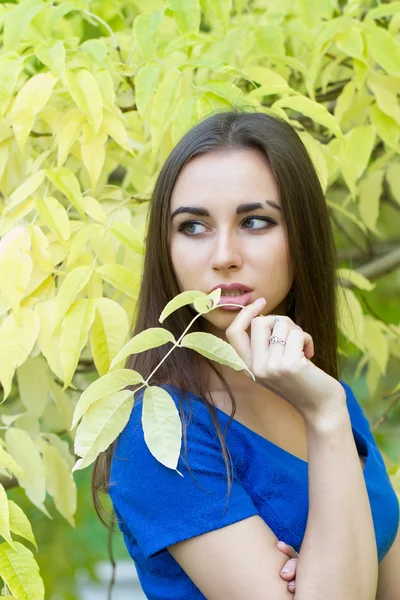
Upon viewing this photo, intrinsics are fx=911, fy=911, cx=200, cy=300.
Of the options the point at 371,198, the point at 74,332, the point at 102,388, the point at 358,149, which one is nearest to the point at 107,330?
the point at 74,332

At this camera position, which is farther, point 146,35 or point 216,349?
point 146,35

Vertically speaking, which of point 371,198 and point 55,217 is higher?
point 55,217

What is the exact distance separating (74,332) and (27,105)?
38 centimetres

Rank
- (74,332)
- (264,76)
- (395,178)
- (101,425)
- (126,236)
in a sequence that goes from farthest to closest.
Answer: (395,178) < (264,76) < (126,236) < (74,332) < (101,425)

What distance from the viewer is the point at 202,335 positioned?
1.03 meters

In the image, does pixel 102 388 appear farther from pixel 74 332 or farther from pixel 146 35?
pixel 146 35

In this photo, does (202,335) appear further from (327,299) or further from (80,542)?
(80,542)

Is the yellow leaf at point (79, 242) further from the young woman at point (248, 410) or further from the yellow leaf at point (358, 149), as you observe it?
the yellow leaf at point (358, 149)

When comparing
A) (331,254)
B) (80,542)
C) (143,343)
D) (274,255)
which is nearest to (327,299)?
(331,254)

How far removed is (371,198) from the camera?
1.91 m

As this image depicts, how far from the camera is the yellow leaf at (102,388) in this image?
100 cm

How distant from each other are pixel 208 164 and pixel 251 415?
14.3 inches

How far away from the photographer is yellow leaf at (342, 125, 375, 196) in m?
1.65

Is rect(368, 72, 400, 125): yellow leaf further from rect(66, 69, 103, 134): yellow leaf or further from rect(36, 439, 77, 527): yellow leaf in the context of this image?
rect(36, 439, 77, 527): yellow leaf
